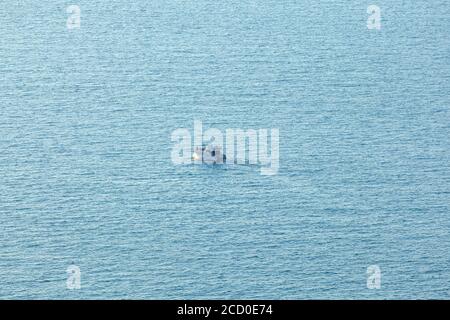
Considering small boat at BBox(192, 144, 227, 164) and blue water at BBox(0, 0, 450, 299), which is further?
small boat at BBox(192, 144, 227, 164)

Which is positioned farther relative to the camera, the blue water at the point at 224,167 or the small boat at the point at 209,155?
the small boat at the point at 209,155

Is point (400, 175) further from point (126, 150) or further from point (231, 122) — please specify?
point (126, 150)
